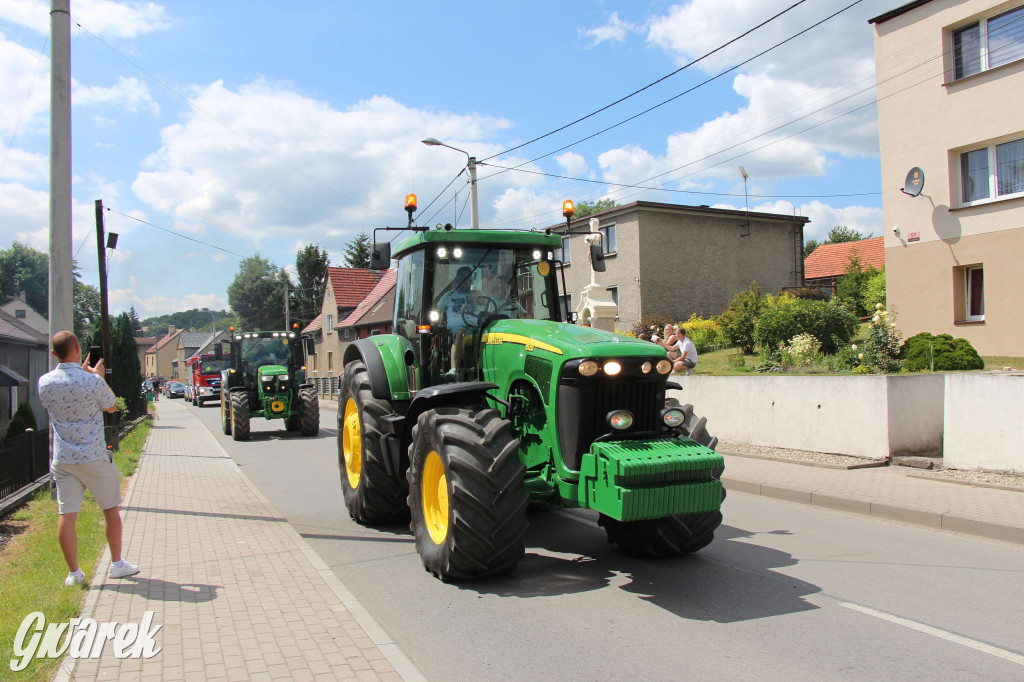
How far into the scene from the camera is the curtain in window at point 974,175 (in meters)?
16.0

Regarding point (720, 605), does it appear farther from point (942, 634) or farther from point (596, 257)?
point (596, 257)

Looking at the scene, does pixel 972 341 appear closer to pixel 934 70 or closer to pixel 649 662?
pixel 934 70

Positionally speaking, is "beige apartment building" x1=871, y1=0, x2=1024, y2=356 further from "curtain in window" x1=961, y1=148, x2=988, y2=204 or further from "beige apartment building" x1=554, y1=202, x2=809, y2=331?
"beige apartment building" x1=554, y1=202, x2=809, y2=331

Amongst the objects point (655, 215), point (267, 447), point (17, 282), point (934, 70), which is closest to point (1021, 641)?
point (267, 447)

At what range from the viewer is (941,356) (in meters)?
11.9

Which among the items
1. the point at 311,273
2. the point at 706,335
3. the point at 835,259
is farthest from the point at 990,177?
the point at 311,273

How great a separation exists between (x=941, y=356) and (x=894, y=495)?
15.2ft

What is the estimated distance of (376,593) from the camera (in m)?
5.40

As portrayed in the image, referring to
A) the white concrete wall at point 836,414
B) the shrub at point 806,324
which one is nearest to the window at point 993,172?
the shrub at point 806,324

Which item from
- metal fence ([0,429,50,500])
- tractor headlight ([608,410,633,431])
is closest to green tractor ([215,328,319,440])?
metal fence ([0,429,50,500])

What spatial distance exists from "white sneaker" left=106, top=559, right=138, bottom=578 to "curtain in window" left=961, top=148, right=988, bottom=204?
17.4m

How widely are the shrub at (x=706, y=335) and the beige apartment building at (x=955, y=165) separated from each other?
684 centimetres

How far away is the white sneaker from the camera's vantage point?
552cm

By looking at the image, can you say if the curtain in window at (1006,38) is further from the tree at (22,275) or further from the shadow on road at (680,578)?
the tree at (22,275)
